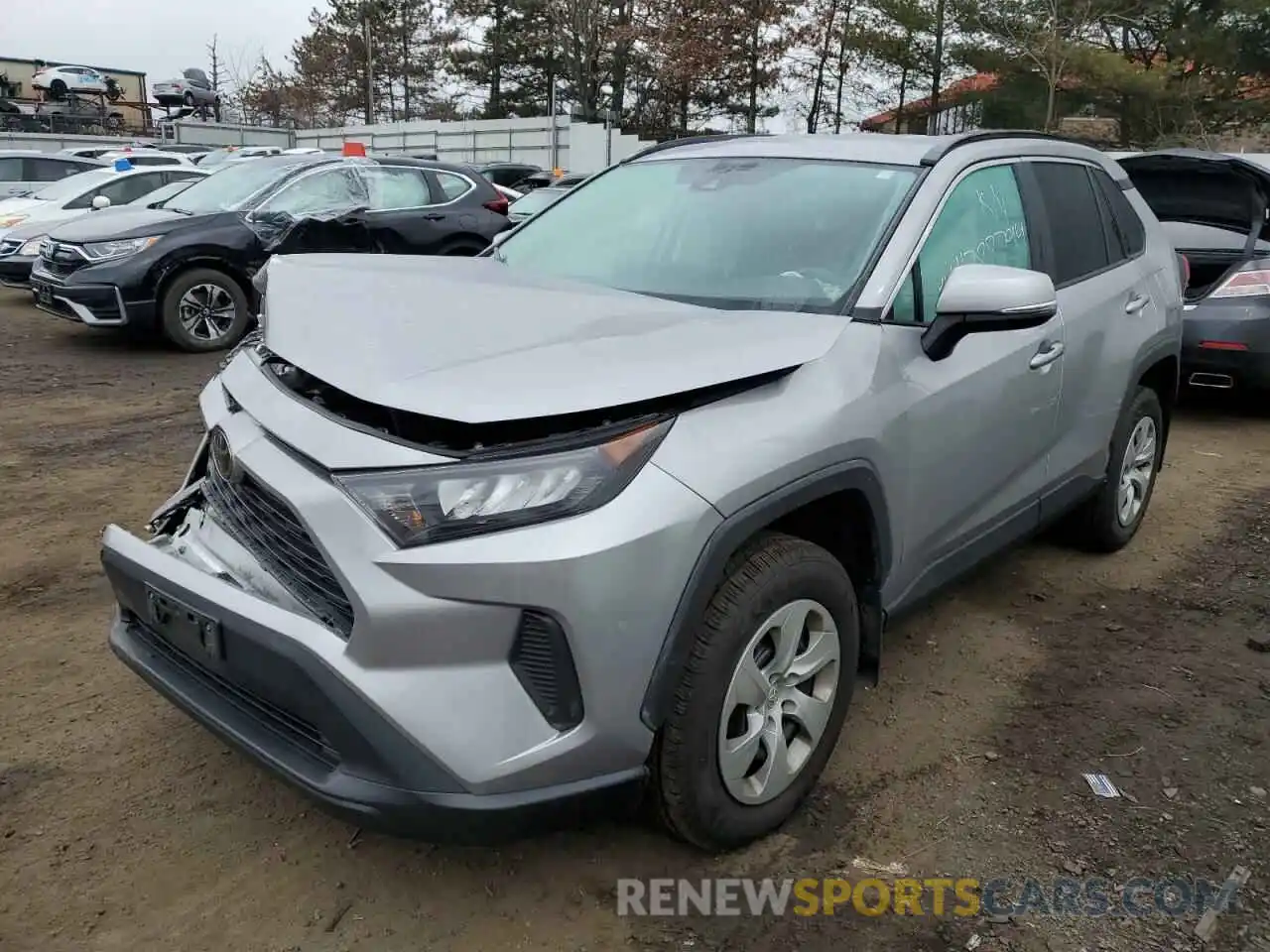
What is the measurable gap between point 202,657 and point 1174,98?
2818cm

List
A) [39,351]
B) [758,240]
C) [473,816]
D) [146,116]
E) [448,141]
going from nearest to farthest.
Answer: [473,816] < [758,240] < [39,351] < [448,141] < [146,116]

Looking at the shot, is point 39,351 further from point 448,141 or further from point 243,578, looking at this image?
point 448,141

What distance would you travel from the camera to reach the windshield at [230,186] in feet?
29.5

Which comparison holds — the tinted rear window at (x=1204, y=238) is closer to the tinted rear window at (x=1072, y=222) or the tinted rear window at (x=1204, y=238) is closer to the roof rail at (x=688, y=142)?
the tinted rear window at (x=1072, y=222)

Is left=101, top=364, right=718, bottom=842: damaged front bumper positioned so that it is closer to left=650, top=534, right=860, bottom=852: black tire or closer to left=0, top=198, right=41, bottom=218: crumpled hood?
left=650, top=534, right=860, bottom=852: black tire

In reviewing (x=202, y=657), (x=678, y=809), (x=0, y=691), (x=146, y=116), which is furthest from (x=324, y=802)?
(x=146, y=116)

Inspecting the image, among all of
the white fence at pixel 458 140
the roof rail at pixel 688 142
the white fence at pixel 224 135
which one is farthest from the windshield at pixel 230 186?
the white fence at pixel 224 135

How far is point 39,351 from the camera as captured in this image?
8.68 meters

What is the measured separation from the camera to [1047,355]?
3.36 metres

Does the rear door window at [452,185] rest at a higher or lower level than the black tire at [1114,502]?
higher

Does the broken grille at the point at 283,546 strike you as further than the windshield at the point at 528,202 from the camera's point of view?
No

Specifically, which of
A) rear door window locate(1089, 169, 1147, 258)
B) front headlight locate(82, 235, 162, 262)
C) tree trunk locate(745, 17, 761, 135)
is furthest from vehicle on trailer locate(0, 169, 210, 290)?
tree trunk locate(745, 17, 761, 135)

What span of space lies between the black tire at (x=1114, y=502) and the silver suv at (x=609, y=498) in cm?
91

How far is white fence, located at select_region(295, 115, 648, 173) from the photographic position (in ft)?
95.6
